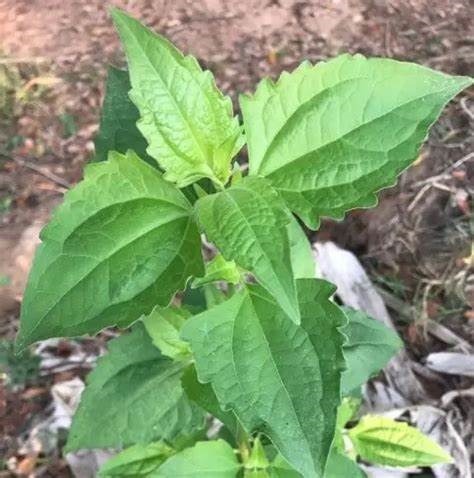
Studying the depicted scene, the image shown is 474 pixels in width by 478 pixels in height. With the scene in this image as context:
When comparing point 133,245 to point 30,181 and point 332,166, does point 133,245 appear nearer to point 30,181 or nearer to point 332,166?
point 332,166

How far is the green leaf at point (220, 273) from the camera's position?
4.00 feet

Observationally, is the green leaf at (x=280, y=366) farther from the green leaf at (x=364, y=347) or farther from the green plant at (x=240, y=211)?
the green leaf at (x=364, y=347)

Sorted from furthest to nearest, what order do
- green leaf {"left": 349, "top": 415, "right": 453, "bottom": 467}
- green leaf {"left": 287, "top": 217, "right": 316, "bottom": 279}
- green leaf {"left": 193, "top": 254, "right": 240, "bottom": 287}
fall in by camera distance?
1. green leaf {"left": 349, "top": 415, "right": 453, "bottom": 467}
2. green leaf {"left": 287, "top": 217, "right": 316, "bottom": 279}
3. green leaf {"left": 193, "top": 254, "right": 240, "bottom": 287}

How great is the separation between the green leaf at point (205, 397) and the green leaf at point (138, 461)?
41cm

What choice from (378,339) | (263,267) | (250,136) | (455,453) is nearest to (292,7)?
(455,453)

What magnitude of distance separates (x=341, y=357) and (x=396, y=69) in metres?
0.37

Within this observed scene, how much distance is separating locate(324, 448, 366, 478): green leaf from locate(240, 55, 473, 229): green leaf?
0.54 m

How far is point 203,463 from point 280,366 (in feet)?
1.52

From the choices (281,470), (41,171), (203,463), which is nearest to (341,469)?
(281,470)

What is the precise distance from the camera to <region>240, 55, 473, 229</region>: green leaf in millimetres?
1108

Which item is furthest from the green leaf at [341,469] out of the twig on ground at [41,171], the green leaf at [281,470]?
the twig on ground at [41,171]

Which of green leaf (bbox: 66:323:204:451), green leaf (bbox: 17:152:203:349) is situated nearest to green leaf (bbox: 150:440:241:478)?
green leaf (bbox: 66:323:204:451)

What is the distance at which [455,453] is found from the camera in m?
2.29

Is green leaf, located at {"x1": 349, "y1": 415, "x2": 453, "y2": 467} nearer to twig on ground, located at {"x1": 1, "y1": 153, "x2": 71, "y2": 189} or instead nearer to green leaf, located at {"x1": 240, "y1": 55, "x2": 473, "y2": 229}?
green leaf, located at {"x1": 240, "y1": 55, "x2": 473, "y2": 229}
